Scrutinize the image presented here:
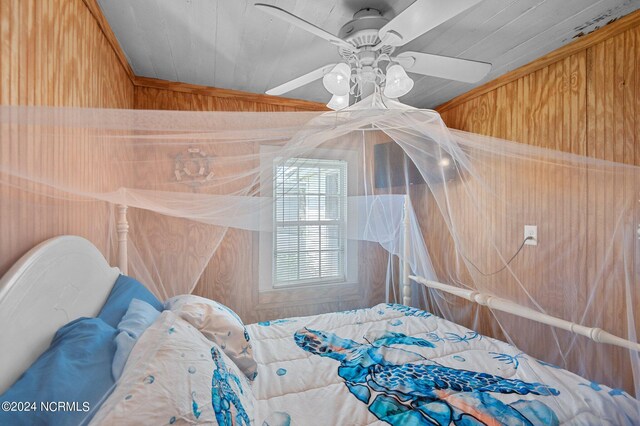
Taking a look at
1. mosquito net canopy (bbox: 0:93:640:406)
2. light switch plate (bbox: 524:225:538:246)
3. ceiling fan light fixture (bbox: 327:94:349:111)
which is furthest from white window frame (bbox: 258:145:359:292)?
light switch plate (bbox: 524:225:538:246)

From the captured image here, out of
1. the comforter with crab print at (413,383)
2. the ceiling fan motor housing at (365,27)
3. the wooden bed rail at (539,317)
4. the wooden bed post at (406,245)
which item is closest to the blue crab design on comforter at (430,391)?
the comforter with crab print at (413,383)

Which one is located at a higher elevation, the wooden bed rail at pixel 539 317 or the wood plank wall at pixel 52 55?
the wood plank wall at pixel 52 55

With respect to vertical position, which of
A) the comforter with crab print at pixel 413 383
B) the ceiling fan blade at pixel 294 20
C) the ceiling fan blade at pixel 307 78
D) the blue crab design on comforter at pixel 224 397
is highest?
the ceiling fan blade at pixel 294 20

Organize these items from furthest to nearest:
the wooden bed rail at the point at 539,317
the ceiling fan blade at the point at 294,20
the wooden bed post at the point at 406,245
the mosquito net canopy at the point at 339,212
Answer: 1. the wooden bed post at the point at 406,245
2. the wooden bed rail at the point at 539,317
3. the ceiling fan blade at the point at 294,20
4. the mosquito net canopy at the point at 339,212

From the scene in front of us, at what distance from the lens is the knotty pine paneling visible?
2.96 feet

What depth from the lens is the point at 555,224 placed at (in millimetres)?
1712

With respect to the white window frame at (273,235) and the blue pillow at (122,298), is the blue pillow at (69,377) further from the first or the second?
the white window frame at (273,235)

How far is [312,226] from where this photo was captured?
2008 millimetres

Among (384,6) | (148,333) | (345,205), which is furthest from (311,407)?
(384,6)

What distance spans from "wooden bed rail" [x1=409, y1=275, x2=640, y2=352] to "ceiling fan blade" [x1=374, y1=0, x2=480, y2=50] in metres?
1.44

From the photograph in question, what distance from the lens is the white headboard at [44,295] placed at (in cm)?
79

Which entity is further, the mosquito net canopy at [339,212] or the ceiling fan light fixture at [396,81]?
the ceiling fan light fixture at [396,81]

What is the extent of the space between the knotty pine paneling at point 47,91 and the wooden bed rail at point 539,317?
2.04 m

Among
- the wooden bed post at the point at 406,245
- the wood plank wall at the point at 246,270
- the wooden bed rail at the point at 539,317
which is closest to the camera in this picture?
the wooden bed rail at the point at 539,317
